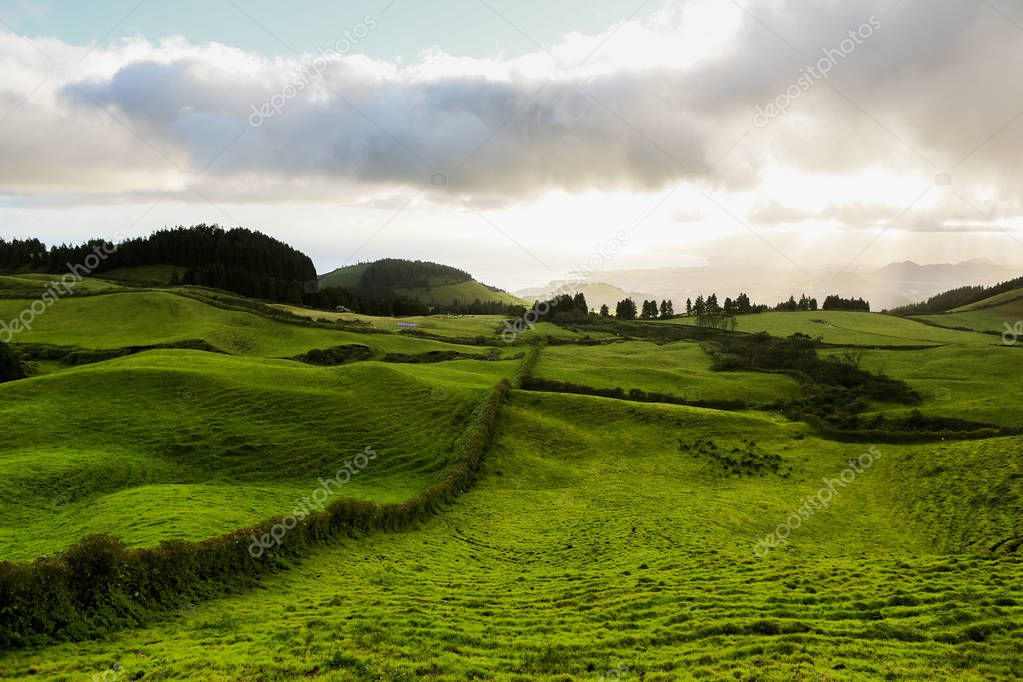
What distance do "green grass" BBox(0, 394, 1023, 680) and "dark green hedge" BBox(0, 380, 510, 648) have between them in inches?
31.1

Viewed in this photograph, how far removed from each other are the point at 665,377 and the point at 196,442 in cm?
5972

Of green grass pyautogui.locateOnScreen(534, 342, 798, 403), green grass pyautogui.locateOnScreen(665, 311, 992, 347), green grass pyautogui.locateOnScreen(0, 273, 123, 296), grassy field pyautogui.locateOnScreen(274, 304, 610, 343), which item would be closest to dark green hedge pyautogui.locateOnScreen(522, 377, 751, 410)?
green grass pyautogui.locateOnScreen(534, 342, 798, 403)

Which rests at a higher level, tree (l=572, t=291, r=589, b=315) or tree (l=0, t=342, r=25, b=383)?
tree (l=572, t=291, r=589, b=315)

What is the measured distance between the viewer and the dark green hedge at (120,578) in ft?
49.5

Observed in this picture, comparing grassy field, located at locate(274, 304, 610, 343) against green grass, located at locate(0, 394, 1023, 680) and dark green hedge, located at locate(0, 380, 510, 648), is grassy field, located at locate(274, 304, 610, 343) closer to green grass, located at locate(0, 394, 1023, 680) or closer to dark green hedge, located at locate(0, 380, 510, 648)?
green grass, located at locate(0, 394, 1023, 680)

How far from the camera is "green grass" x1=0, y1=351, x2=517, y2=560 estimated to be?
25859 millimetres

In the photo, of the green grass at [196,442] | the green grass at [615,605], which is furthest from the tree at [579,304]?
the green grass at [615,605]

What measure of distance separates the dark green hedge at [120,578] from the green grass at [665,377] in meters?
49.5

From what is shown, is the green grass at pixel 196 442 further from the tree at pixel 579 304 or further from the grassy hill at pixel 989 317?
the grassy hill at pixel 989 317

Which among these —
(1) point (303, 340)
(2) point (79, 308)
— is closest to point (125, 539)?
(1) point (303, 340)

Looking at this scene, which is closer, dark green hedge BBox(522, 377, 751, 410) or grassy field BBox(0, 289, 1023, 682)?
grassy field BBox(0, 289, 1023, 682)

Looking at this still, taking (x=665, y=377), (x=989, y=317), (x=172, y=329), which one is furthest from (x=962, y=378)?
(x=172, y=329)

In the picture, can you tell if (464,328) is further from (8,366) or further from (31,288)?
(31,288)

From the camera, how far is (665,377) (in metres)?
77.2
